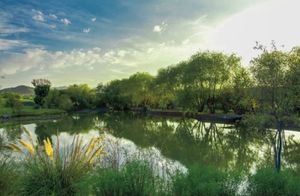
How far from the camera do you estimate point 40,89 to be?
75188 mm

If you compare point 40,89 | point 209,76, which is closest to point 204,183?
point 209,76

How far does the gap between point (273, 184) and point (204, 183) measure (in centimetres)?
132

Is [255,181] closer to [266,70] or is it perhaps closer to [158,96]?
[266,70]

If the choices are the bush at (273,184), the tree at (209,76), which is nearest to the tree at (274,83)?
the bush at (273,184)

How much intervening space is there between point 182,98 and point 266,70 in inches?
1341

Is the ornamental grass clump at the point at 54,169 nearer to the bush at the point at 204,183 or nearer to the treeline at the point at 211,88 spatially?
the bush at the point at 204,183

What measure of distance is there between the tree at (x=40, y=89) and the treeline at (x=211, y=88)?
78cm

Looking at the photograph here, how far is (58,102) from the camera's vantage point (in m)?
72.0

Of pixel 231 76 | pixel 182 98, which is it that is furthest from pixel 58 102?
pixel 231 76

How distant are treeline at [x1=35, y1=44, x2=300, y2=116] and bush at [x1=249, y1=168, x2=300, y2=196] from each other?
4.91 m

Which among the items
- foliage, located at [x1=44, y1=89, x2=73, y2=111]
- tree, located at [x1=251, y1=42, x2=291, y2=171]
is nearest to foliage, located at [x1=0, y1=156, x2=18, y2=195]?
tree, located at [x1=251, y1=42, x2=291, y2=171]

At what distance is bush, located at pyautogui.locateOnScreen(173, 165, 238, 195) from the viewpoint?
422 centimetres

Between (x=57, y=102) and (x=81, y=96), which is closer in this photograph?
(x=57, y=102)

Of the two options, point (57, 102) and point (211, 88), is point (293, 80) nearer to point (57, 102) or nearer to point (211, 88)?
point (211, 88)
